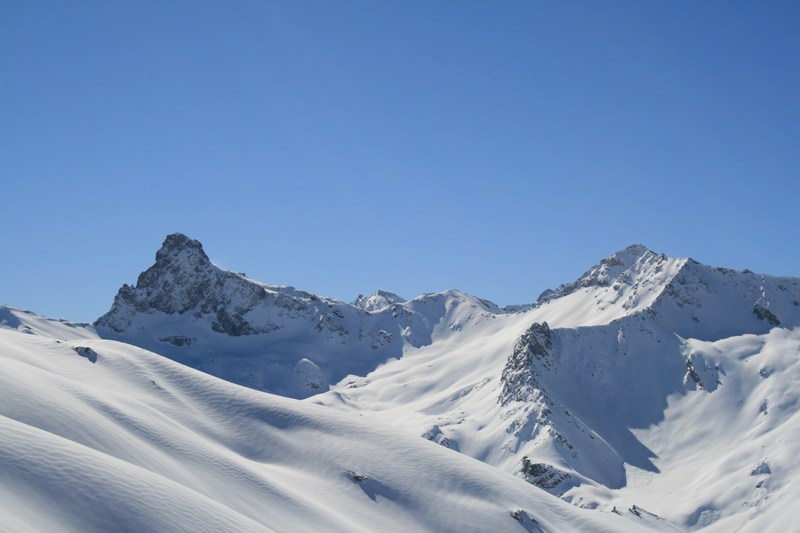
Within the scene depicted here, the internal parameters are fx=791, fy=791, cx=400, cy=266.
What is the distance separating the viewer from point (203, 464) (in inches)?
2532

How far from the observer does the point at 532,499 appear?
277 ft

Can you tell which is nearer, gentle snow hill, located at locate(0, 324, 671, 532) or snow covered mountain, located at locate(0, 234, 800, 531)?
gentle snow hill, located at locate(0, 324, 671, 532)

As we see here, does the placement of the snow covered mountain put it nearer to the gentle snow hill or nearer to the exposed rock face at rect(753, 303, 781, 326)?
the exposed rock face at rect(753, 303, 781, 326)

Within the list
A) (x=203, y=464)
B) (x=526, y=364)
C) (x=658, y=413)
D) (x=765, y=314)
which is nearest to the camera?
(x=203, y=464)

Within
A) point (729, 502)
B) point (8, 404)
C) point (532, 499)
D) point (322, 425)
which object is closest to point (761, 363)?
point (729, 502)

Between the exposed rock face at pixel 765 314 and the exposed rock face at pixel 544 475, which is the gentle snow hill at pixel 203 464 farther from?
the exposed rock face at pixel 765 314

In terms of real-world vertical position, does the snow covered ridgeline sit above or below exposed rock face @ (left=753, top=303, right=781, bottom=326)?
below

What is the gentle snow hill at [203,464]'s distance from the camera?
38.1m

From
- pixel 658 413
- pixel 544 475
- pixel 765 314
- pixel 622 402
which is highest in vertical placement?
pixel 765 314

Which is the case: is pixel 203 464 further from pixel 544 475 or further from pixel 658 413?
pixel 658 413

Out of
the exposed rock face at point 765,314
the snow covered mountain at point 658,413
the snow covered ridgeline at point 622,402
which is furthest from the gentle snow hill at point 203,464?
the exposed rock face at point 765,314

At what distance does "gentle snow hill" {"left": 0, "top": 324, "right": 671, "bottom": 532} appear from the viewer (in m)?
38.1

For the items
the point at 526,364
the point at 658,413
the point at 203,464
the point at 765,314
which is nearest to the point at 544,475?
the point at 526,364

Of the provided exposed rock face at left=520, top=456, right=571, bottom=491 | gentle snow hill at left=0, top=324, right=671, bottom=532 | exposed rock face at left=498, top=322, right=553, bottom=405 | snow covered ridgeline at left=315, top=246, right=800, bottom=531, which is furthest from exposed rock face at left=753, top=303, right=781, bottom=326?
gentle snow hill at left=0, top=324, right=671, bottom=532
